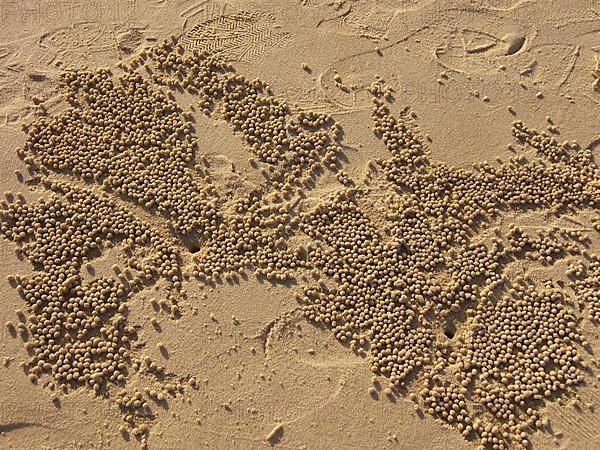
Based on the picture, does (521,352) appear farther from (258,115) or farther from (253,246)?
(258,115)

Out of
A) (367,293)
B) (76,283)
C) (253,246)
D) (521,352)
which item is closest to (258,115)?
(253,246)

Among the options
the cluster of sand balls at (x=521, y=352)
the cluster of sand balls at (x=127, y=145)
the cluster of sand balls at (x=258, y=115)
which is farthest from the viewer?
the cluster of sand balls at (x=258, y=115)

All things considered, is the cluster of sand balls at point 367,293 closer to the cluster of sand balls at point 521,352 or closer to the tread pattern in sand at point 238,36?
the cluster of sand balls at point 521,352

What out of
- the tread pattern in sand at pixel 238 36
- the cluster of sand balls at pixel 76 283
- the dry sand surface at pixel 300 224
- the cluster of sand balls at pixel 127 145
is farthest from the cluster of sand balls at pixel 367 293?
the tread pattern in sand at pixel 238 36

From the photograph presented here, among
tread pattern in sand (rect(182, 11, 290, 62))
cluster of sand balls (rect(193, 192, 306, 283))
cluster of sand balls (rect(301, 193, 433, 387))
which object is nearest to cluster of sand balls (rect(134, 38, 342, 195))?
tread pattern in sand (rect(182, 11, 290, 62))

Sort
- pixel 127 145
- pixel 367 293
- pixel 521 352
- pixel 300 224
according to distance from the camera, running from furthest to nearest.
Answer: pixel 127 145 → pixel 300 224 → pixel 367 293 → pixel 521 352

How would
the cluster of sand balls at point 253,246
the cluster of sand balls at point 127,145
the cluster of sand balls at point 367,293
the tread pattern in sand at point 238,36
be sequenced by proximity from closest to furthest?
the cluster of sand balls at point 367,293 → the cluster of sand balls at point 253,246 → the cluster of sand balls at point 127,145 → the tread pattern in sand at point 238,36
